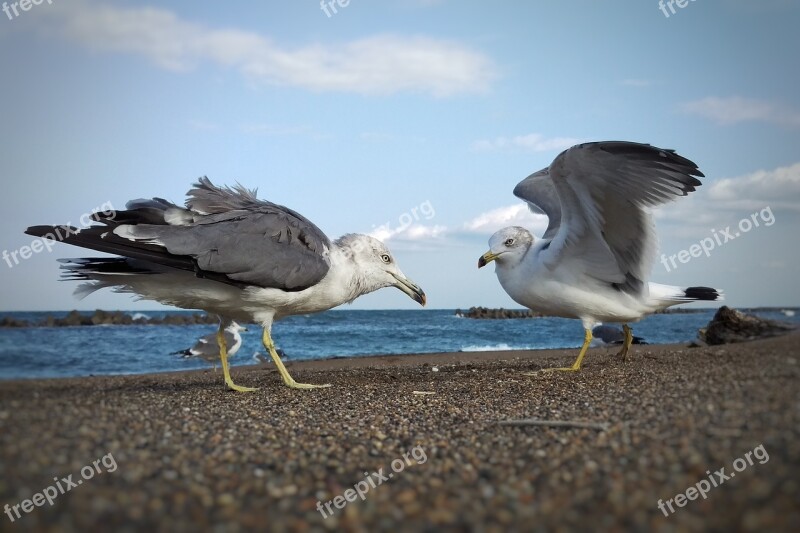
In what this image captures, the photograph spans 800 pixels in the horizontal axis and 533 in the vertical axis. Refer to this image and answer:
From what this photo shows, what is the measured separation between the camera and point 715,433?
2.73 m

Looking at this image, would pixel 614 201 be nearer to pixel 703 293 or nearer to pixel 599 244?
pixel 599 244

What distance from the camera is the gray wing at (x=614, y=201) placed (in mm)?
6211

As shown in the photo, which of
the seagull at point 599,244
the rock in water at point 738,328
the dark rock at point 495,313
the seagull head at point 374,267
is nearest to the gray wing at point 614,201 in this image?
the seagull at point 599,244

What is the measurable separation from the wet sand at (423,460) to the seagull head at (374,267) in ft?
7.54

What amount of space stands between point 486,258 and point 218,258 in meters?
3.37

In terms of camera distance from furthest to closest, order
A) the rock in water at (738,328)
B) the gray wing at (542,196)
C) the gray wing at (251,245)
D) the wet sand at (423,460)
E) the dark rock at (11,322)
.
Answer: the gray wing at (542,196), the gray wing at (251,245), the rock in water at (738,328), the dark rock at (11,322), the wet sand at (423,460)

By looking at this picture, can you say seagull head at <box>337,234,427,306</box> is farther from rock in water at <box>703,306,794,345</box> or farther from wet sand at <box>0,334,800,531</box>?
rock in water at <box>703,306,794,345</box>

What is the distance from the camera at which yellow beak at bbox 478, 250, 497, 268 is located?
25.0 feet

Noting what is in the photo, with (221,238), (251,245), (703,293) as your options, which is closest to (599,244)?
(703,293)

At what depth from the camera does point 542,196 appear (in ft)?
29.1

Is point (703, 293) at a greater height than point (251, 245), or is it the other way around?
point (251, 245)

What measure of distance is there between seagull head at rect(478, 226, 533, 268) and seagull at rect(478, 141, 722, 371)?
0.01 metres

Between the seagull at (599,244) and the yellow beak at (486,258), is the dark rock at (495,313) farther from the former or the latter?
the yellow beak at (486,258)

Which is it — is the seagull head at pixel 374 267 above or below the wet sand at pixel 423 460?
above
